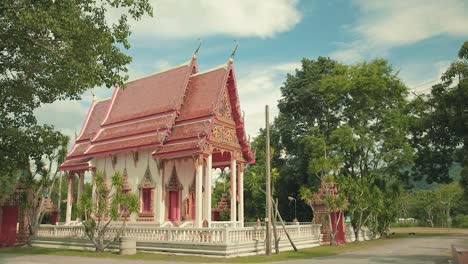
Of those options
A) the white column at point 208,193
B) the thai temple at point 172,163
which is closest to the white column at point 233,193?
the thai temple at point 172,163

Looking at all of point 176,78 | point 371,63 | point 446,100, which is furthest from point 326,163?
point 371,63

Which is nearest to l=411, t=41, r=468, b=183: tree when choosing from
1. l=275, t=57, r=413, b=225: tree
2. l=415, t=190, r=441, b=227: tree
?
l=275, t=57, r=413, b=225: tree

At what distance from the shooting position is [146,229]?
71.2 feet

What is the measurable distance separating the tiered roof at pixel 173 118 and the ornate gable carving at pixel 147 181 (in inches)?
60.0

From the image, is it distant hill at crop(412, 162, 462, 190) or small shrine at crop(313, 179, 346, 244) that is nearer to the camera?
small shrine at crop(313, 179, 346, 244)

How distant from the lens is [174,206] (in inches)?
976

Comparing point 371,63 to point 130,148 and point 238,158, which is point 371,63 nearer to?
point 238,158

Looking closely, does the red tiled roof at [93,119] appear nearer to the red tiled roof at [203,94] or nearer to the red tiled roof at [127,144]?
the red tiled roof at [127,144]

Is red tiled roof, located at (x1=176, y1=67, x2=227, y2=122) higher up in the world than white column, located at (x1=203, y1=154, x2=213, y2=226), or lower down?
higher up

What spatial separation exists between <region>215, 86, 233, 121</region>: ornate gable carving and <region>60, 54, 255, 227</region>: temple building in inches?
2.1

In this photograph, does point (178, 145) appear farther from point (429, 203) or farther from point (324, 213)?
point (429, 203)

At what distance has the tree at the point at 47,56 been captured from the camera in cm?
1174

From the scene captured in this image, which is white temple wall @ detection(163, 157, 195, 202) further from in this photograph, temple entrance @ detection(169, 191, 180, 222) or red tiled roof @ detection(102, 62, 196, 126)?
red tiled roof @ detection(102, 62, 196, 126)

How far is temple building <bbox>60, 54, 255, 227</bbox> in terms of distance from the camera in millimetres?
23234
